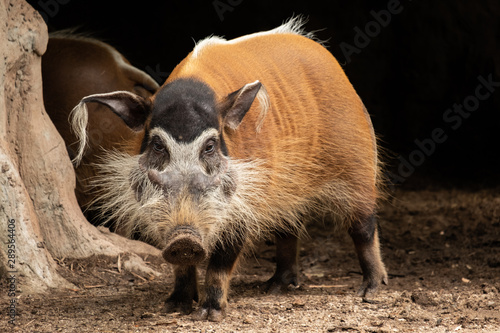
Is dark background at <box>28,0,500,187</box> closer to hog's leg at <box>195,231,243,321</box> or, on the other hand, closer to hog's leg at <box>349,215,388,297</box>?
hog's leg at <box>349,215,388,297</box>

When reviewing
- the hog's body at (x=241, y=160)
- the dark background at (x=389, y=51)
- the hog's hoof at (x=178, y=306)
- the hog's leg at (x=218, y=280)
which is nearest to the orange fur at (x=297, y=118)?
the hog's body at (x=241, y=160)

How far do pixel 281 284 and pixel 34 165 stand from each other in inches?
76.0

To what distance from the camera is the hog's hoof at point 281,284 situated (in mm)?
4680

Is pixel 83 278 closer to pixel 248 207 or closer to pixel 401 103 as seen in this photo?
pixel 248 207

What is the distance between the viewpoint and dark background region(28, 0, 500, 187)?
27.6ft

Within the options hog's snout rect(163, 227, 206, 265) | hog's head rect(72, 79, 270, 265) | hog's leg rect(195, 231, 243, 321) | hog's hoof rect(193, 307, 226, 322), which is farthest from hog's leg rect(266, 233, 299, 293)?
hog's snout rect(163, 227, 206, 265)

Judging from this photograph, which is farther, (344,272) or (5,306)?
(344,272)

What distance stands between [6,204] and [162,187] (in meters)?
1.15

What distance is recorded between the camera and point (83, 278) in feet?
14.6

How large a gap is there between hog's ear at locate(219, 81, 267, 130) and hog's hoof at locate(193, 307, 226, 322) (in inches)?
41.6

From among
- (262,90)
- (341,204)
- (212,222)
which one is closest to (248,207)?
(212,222)

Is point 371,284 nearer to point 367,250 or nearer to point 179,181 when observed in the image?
point 367,250

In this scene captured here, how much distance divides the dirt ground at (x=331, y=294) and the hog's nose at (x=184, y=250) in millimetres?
453

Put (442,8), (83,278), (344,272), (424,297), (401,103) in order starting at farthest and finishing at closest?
(401,103), (442,8), (344,272), (83,278), (424,297)
